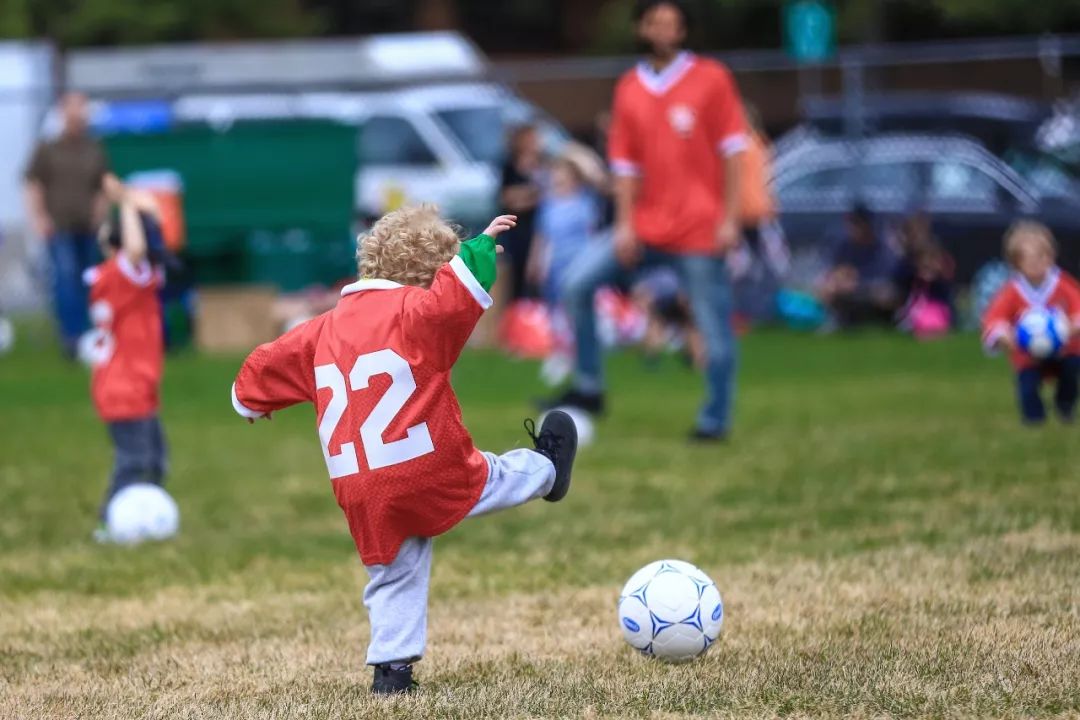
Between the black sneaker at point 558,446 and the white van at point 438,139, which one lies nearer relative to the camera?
the black sneaker at point 558,446

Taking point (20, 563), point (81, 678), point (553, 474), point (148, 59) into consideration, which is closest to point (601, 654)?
point (553, 474)

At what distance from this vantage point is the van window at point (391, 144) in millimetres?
19406

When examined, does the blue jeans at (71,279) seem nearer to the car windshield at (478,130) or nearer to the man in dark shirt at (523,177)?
the man in dark shirt at (523,177)

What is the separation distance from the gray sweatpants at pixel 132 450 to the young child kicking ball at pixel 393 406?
124 inches

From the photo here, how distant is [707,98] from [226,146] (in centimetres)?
891

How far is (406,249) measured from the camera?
478cm

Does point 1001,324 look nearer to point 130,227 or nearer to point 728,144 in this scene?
point 728,144

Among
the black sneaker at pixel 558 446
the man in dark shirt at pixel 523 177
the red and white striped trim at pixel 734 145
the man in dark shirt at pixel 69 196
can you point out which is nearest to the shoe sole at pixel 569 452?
the black sneaker at pixel 558 446

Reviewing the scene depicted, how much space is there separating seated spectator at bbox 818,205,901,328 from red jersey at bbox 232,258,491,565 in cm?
1311

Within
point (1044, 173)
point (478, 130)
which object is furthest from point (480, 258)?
point (478, 130)

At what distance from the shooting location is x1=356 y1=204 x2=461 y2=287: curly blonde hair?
4.79m

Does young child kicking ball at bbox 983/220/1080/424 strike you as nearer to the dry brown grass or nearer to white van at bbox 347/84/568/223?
Answer: the dry brown grass

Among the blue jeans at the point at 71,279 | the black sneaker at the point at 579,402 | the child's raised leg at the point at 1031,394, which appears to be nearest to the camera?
the child's raised leg at the point at 1031,394

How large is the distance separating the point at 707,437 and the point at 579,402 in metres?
0.88
